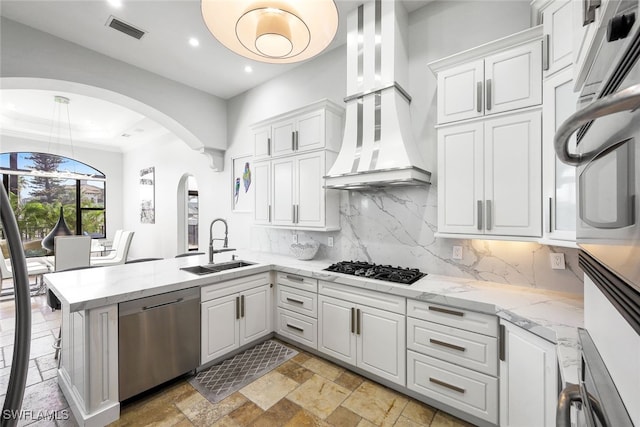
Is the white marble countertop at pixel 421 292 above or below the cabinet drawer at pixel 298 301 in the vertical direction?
above

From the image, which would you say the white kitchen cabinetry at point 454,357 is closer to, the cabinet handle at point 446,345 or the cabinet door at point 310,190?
the cabinet handle at point 446,345

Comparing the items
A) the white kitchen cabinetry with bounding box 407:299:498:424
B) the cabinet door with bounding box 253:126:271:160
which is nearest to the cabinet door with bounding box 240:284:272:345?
the white kitchen cabinetry with bounding box 407:299:498:424

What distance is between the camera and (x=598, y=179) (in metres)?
0.52

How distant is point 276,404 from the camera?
2.12m

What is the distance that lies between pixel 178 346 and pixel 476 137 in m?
2.92

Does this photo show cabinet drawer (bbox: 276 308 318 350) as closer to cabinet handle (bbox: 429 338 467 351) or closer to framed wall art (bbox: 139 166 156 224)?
cabinet handle (bbox: 429 338 467 351)

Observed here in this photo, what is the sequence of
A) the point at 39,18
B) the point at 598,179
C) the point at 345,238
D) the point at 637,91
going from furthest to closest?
the point at 345,238 → the point at 39,18 → the point at 598,179 → the point at 637,91

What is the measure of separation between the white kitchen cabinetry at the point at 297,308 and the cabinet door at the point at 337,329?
0.25ft

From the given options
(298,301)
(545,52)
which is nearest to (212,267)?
(298,301)

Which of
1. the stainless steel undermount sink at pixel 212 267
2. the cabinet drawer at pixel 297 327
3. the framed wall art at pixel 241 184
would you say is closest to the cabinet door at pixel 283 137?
the framed wall art at pixel 241 184

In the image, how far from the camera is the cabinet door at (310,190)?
3074mm

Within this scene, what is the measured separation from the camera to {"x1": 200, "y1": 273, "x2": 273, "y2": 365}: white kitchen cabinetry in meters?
2.50

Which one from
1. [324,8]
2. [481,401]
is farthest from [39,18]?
[481,401]

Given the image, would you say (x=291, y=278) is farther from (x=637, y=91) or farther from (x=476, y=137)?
(x=637, y=91)
